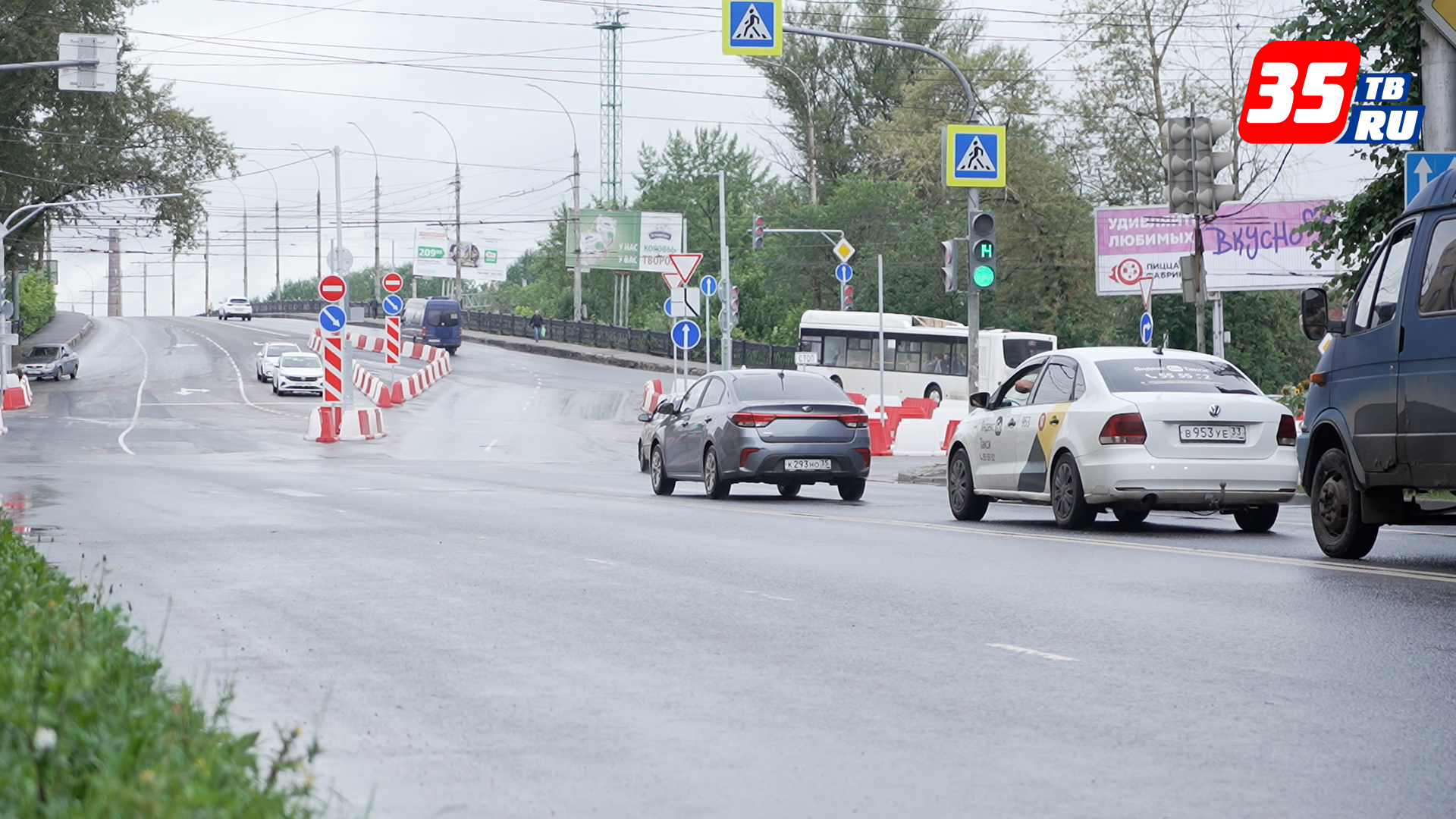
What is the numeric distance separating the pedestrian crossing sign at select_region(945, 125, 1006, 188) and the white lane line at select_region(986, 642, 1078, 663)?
1949cm

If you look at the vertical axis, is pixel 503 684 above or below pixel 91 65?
below

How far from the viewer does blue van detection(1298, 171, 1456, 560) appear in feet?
34.0

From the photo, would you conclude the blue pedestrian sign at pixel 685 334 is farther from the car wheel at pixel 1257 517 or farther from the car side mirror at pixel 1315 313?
the car side mirror at pixel 1315 313

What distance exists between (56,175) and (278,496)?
43.3 meters

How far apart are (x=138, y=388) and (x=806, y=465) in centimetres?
4421

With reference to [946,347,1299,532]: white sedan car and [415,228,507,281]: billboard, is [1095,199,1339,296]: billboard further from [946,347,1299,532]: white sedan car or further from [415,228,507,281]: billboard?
[415,228,507,281]: billboard

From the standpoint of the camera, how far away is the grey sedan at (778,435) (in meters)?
20.0

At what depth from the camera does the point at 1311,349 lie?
2699 inches

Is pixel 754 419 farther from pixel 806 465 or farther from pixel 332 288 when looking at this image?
pixel 332 288

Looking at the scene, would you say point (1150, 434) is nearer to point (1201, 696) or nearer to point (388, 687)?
point (1201, 696)

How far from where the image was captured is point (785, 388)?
20703 mm

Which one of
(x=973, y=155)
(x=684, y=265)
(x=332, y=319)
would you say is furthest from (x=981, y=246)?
(x=332, y=319)

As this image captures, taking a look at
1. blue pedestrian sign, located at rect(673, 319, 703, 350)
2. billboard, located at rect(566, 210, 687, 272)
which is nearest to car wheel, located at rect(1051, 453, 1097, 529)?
blue pedestrian sign, located at rect(673, 319, 703, 350)

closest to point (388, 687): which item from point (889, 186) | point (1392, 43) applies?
point (1392, 43)
